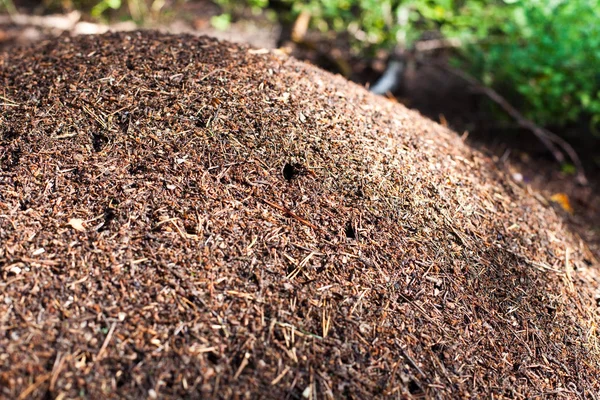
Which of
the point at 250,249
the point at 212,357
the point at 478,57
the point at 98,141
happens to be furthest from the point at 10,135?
the point at 478,57

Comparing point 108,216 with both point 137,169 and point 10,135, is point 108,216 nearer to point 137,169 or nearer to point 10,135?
point 137,169

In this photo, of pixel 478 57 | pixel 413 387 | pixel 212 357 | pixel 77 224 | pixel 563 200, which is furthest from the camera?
pixel 478 57

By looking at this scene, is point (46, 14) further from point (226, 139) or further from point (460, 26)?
point (226, 139)

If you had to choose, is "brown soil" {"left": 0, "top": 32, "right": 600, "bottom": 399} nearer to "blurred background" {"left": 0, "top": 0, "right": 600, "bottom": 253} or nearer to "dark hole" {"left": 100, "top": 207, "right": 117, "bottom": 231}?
"dark hole" {"left": 100, "top": 207, "right": 117, "bottom": 231}

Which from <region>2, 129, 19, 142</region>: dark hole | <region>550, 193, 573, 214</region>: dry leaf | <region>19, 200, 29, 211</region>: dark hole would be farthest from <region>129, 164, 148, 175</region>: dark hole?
<region>550, 193, 573, 214</region>: dry leaf

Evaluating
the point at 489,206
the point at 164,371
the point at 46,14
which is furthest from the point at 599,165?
the point at 46,14
